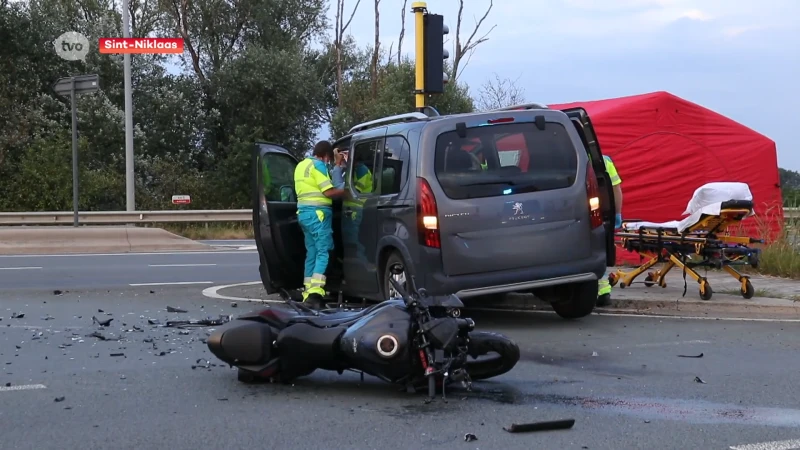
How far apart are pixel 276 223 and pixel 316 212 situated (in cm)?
52

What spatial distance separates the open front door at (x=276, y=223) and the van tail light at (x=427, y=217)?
2.25m

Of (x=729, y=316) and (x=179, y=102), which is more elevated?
(x=179, y=102)

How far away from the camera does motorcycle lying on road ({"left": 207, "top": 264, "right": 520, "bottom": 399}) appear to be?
5859mm

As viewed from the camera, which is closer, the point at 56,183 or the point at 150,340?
the point at 150,340

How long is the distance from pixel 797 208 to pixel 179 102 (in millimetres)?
24293

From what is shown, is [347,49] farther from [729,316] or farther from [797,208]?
[729,316]

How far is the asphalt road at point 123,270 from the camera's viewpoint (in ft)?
44.1

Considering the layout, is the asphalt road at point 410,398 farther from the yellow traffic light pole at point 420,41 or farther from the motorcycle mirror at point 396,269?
the yellow traffic light pole at point 420,41

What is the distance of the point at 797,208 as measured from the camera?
1428 centimetres

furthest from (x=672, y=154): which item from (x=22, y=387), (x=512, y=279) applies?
(x=22, y=387)

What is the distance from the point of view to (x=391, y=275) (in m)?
8.98

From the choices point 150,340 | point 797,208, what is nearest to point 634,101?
point 797,208

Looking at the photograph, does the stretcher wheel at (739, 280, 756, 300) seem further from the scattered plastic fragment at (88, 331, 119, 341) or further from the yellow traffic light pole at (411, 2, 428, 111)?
the scattered plastic fragment at (88, 331, 119, 341)

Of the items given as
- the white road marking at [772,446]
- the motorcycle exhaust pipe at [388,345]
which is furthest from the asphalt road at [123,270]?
the white road marking at [772,446]
